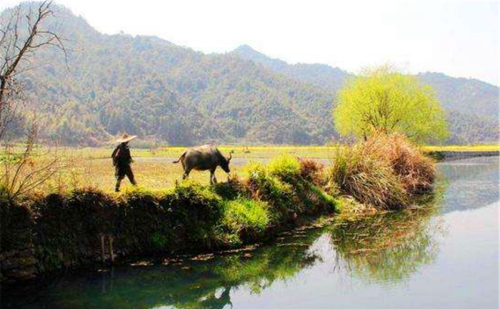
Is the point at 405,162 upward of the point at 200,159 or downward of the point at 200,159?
downward

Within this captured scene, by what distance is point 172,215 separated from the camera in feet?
53.1

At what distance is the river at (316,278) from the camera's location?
39.3 feet

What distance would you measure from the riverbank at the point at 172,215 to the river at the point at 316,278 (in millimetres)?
760

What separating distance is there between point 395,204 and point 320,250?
9675 mm

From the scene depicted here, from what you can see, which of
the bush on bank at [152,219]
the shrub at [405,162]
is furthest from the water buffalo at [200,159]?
the shrub at [405,162]

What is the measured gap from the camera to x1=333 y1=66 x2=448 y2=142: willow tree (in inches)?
2235

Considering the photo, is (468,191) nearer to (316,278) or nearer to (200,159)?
(200,159)

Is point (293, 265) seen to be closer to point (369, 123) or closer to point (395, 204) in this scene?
point (395, 204)

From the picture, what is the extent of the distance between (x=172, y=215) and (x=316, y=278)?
4917mm

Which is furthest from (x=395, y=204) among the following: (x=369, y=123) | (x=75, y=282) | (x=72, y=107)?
(x=72, y=107)

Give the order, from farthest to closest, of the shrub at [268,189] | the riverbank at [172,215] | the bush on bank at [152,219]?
the shrub at [268,189] < the bush on bank at [152,219] < the riverbank at [172,215]

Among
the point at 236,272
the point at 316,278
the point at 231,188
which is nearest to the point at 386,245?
the point at 316,278

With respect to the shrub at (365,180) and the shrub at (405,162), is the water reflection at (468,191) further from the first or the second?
the shrub at (365,180)

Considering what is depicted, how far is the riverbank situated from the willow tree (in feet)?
108
